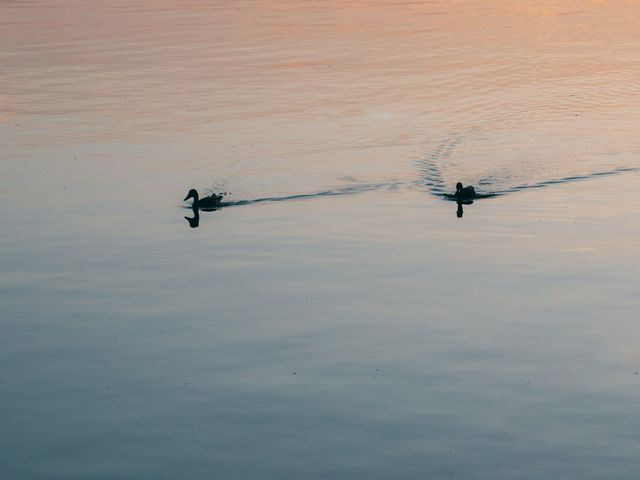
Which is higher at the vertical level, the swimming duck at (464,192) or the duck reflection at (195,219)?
the swimming duck at (464,192)

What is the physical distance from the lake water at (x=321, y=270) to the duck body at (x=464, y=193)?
0.36 metres

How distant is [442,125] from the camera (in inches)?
1287

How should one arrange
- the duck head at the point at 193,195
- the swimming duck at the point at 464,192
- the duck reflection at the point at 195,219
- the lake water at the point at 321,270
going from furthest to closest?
the swimming duck at the point at 464,192
the duck head at the point at 193,195
the duck reflection at the point at 195,219
the lake water at the point at 321,270

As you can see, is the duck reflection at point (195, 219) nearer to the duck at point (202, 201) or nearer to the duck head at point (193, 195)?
the duck at point (202, 201)

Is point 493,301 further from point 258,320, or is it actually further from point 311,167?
point 311,167

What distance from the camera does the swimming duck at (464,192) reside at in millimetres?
25562

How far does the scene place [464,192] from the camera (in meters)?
25.7

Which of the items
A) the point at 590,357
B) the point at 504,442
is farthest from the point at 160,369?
the point at 590,357

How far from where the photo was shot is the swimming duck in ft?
83.9

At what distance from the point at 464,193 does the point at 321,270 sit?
229 inches

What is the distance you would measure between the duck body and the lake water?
36cm

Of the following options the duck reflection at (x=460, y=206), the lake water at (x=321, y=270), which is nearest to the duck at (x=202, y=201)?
the lake water at (x=321, y=270)

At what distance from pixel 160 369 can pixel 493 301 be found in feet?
20.0

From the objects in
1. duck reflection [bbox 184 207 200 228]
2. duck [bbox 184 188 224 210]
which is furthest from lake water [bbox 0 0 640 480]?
duck [bbox 184 188 224 210]
